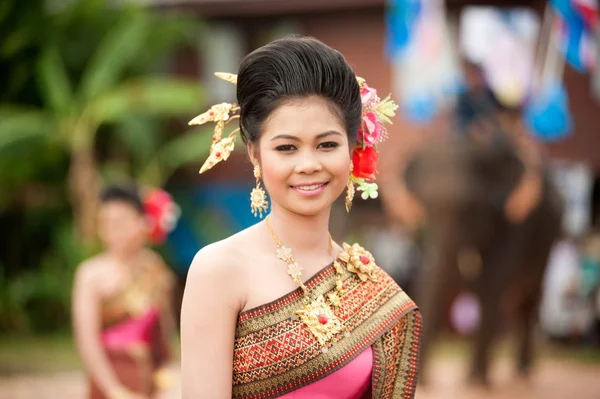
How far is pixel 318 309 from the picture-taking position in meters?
2.65

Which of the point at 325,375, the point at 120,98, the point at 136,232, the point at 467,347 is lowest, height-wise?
the point at 467,347

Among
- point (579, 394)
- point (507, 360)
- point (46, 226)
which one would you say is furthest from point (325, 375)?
point (46, 226)

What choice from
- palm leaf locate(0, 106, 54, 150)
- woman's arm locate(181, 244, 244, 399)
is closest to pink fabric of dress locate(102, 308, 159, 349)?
woman's arm locate(181, 244, 244, 399)

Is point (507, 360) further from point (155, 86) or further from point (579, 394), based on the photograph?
point (155, 86)

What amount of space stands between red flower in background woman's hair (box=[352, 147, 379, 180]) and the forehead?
32 cm

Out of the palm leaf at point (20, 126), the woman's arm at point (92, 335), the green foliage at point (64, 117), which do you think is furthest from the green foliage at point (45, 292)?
the woman's arm at point (92, 335)

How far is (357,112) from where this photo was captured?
2.74 metres

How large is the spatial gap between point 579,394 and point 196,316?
7.85 metres

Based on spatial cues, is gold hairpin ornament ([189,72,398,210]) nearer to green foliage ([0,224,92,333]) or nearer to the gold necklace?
the gold necklace

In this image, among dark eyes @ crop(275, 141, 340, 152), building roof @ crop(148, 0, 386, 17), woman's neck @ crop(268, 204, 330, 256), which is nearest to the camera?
dark eyes @ crop(275, 141, 340, 152)

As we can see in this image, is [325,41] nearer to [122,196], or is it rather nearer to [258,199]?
[122,196]

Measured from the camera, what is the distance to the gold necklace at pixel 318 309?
2604 mm

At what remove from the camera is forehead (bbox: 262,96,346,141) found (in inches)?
101

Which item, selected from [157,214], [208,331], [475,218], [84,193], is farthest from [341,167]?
[84,193]
